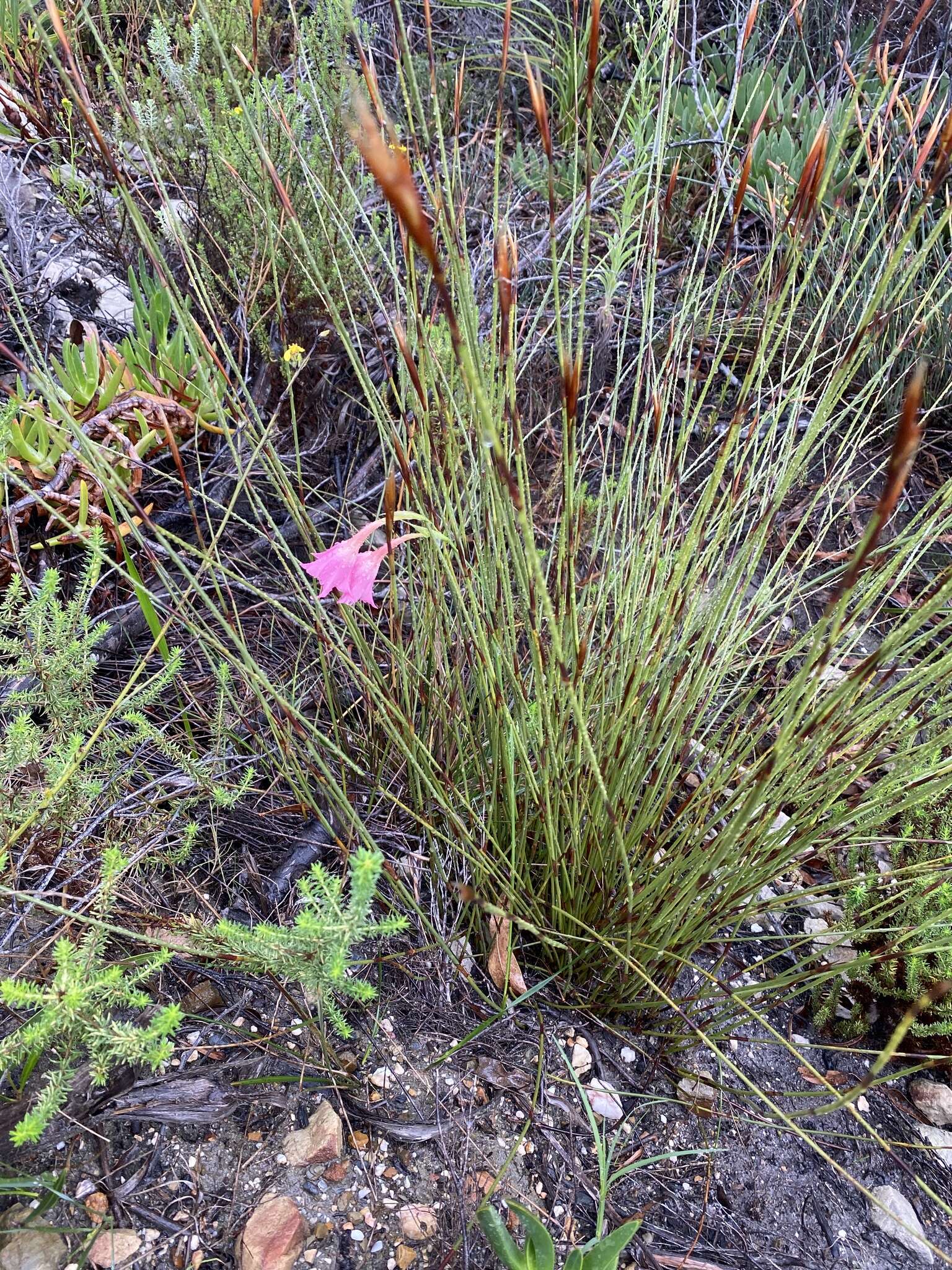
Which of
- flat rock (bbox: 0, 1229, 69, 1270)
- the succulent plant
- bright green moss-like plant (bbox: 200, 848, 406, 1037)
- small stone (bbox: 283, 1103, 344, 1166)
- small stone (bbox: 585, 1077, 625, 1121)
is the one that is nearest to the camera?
bright green moss-like plant (bbox: 200, 848, 406, 1037)

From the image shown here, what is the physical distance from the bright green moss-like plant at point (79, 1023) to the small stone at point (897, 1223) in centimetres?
103

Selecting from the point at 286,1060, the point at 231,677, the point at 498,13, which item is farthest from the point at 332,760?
the point at 498,13

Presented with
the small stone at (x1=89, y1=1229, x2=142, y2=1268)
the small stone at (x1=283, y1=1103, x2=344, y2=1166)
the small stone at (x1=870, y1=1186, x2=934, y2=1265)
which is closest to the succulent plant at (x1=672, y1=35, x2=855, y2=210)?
the small stone at (x1=870, y1=1186, x2=934, y2=1265)

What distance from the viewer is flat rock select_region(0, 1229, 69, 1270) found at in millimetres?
1043

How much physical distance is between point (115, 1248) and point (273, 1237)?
0.19 m

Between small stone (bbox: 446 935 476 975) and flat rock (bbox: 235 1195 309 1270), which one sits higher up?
flat rock (bbox: 235 1195 309 1270)

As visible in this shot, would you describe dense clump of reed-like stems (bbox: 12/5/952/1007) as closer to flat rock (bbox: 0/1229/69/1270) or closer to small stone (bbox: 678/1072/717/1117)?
small stone (bbox: 678/1072/717/1117)

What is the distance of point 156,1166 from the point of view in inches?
44.8

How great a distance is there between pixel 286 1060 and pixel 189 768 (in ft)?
1.44

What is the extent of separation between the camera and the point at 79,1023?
99 centimetres

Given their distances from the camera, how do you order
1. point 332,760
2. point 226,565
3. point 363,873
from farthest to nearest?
point 226,565 → point 332,760 → point 363,873

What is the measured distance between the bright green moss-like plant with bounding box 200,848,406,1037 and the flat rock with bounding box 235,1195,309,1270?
0.24m

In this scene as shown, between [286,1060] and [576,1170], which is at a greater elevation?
[286,1060]

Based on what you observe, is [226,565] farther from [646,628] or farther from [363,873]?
[363,873]
